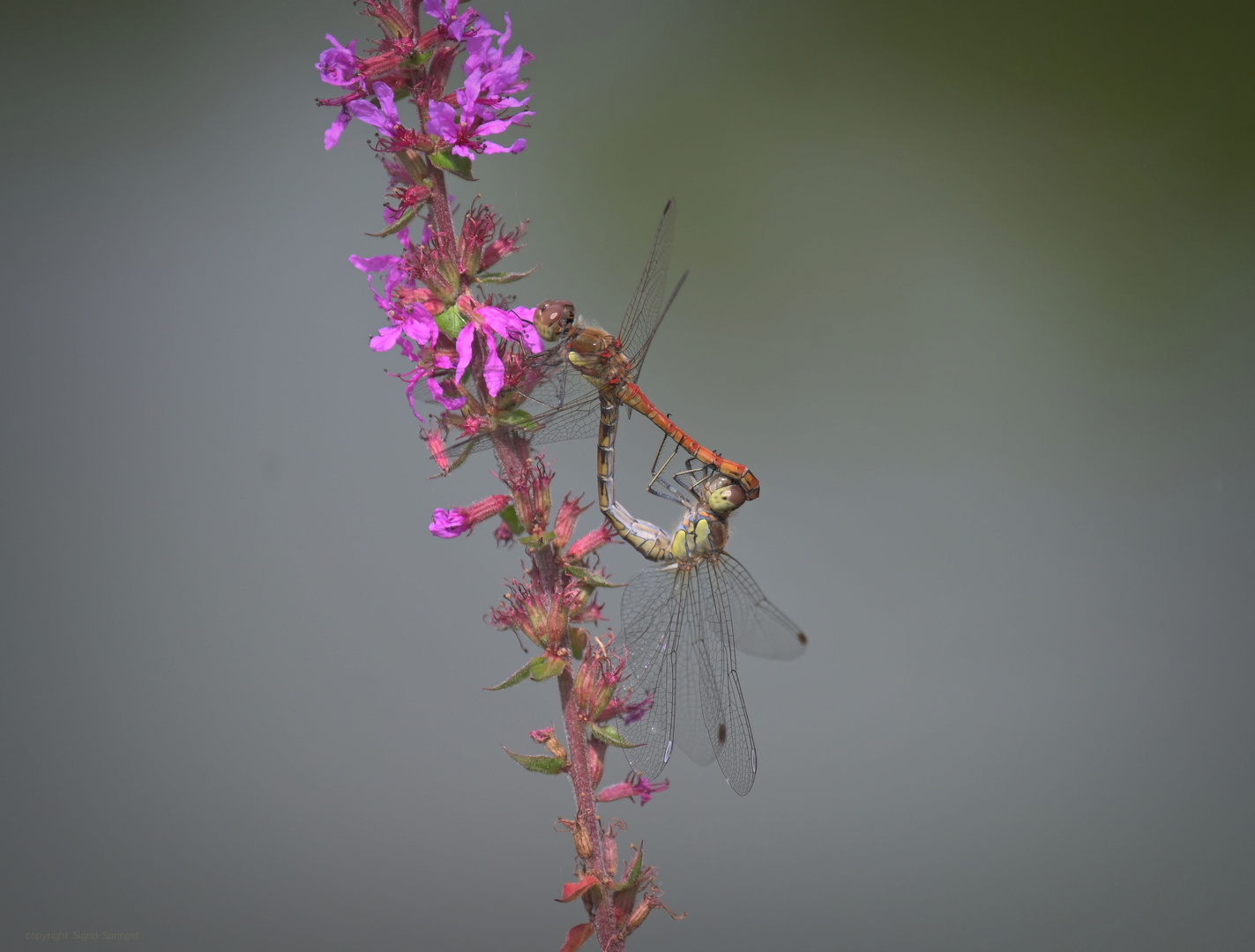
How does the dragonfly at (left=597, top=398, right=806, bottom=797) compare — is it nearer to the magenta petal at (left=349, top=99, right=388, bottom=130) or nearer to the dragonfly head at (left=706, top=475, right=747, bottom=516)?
the dragonfly head at (left=706, top=475, right=747, bottom=516)

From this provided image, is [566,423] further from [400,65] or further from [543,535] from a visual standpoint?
[400,65]

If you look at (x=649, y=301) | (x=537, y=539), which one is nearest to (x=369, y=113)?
(x=537, y=539)

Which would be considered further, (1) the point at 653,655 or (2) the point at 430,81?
(1) the point at 653,655

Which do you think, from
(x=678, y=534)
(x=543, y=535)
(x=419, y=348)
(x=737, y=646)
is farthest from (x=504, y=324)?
(x=737, y=646)

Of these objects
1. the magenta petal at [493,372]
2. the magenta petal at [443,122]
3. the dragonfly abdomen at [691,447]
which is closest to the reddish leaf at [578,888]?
the magenta petal at [493,372]

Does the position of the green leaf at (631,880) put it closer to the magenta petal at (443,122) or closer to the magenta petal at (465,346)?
the magenta petal at (465,346)

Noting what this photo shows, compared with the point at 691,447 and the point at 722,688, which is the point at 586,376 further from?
the point at 722,688
